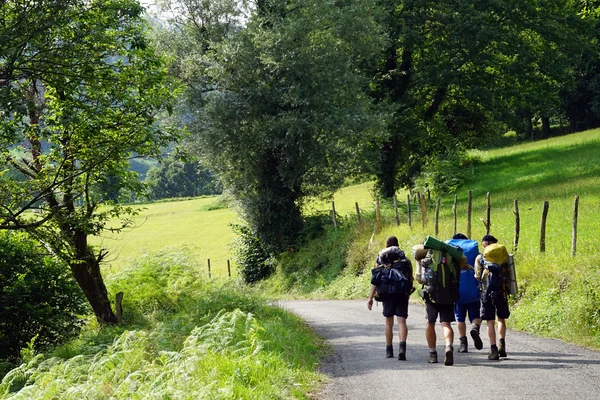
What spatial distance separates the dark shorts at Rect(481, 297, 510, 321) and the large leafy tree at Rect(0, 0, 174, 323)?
851 centimetres

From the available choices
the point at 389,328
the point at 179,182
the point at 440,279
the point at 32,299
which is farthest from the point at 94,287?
the point at 179,182

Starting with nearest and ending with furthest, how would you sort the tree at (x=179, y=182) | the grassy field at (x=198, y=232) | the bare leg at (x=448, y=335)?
1. the bare leg at (x=448, y=335)
2. the grassy field at (x=198, y=232)
3. the tree at (x=179, y=182)

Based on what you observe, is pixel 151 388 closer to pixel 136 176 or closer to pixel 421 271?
pixel 421 271

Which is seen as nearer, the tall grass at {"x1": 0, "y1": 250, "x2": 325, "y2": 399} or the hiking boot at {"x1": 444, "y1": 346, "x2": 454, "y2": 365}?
the tall grass at {"x1": 0, "y1": 250, "x2": 325, "y2": 399}

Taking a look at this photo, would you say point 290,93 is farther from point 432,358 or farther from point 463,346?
point 432,358

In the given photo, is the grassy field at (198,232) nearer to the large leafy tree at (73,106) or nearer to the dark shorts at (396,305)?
the large leafy tree at (73,106)

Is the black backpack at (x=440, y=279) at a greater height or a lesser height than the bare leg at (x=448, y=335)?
greater

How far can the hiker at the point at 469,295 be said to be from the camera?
39.5 feet

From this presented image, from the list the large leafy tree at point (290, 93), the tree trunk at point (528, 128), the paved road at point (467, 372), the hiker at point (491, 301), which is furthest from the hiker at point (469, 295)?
the tree trunk at point (528, 128)

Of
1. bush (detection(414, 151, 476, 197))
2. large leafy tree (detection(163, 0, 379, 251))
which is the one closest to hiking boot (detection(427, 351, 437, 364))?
large leafy tree (detection(163, 0, 379, 251))

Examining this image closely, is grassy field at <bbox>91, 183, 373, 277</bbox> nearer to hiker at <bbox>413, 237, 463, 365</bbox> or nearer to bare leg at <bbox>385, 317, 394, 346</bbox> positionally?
bare leg at <bbox>385, 317, 394, 346</bbox>

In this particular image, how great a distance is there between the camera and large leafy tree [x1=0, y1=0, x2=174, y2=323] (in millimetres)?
14000

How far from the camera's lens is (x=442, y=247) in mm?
11258

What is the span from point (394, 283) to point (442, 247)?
101 cm
